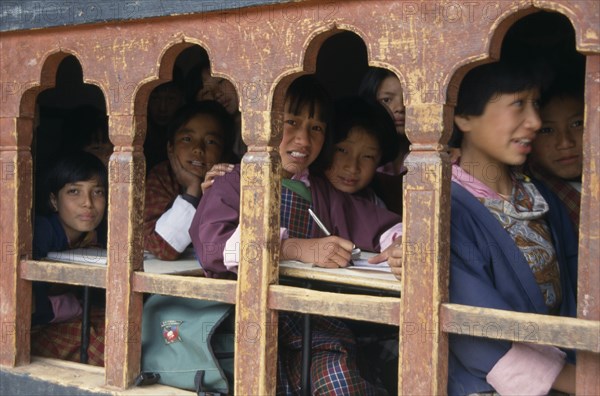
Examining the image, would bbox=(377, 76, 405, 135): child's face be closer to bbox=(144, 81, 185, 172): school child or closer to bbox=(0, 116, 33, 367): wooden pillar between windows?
bbox=(144, 81, 185, 172): school child

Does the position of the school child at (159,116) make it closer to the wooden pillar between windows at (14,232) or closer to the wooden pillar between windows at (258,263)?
the wooden pillar between windows at (14,232)

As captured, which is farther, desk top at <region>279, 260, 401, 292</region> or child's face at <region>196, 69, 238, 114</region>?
child's face at <region>196, 69, 238, 114</region>

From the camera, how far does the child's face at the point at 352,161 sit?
3717 millimetres

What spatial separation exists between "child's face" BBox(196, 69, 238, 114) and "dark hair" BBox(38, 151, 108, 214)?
2.78ft

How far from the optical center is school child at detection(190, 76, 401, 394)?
297 cm

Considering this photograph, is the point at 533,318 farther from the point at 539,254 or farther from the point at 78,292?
the point at 78,292

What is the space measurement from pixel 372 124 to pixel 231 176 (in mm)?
859

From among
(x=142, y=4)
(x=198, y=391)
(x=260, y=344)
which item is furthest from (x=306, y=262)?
(x=142, y=4)

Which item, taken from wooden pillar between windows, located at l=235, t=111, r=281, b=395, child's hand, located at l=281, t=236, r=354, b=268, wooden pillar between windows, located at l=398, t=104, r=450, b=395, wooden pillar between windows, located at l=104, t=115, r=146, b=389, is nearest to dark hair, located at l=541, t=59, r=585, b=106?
child's hand, located at l=281, t=236, r=354, b=268

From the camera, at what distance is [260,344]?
8.78ft

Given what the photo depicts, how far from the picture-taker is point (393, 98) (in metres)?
4.20

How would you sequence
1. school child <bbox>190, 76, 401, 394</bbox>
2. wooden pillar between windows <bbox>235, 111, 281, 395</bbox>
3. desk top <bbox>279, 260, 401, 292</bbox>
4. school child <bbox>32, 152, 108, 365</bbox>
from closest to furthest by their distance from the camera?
desk top <bbox>279, 260, 401, 292</bbox> < wooden pillar between windows <bbox>235, 111, 281, 395</bbox> < school child <bbox>190, 76, 401, 394</bbox> < school child <bbox>32, 152, 108, 365</bbox>

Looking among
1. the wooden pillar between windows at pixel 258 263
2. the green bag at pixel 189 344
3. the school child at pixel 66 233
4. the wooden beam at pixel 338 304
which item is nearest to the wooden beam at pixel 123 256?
the green bag at pixel 189 344

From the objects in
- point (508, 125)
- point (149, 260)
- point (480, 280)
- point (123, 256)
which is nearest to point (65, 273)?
point (123, 256)
